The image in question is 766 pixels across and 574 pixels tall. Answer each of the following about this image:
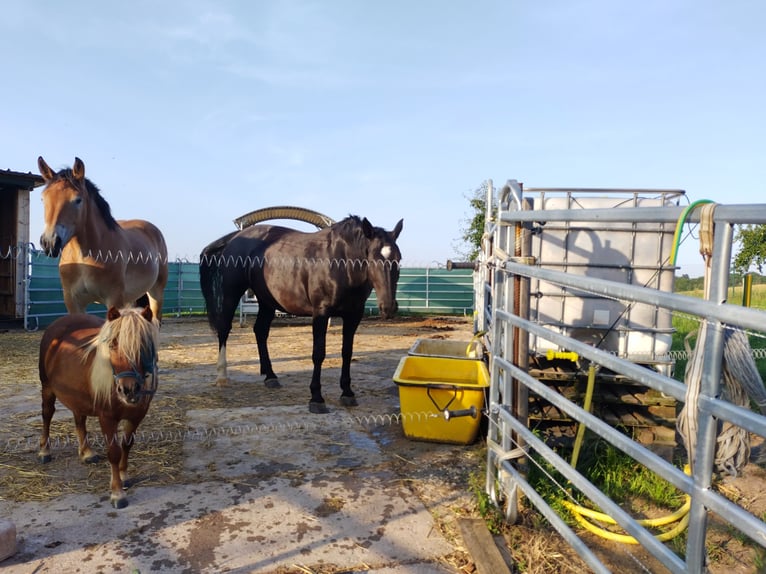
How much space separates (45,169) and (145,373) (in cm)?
298

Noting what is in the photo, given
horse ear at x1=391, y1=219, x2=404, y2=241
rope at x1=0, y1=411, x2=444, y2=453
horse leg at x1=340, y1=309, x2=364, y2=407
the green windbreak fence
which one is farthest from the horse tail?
the green windbreak fence

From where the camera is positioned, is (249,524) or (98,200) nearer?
(249,524)

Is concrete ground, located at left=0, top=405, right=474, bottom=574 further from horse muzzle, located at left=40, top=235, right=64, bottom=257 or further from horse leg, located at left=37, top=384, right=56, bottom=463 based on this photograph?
horse muzzle, located at left=40, top=235, right=64, bottom=257

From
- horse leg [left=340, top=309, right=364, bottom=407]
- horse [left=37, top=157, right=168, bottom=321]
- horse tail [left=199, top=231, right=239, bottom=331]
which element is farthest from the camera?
horse tail [left=199, top=231, right=239, bottom=331]

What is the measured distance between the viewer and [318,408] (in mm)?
4637

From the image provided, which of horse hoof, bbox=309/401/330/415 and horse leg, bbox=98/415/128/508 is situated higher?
horse leg, bbox=98/415/128/508

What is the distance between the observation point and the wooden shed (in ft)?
33.0

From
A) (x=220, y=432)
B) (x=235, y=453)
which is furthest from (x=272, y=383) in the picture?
(x=235, y=453)

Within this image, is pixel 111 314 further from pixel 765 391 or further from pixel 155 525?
pixel 765 391

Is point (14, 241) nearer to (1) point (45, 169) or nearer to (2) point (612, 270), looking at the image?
(1) point (45, 169)

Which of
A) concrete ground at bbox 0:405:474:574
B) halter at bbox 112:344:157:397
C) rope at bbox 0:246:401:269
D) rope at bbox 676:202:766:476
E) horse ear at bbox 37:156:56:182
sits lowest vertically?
concrete ground at bbox 0:405:474:574

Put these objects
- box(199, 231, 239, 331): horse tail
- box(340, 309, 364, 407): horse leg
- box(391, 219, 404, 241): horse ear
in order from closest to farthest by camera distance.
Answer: box(391, 219, 404, 241): horse ear < box(340, 309, 364, 407): horse leg < box(199, 231, 239, 331): horse tail

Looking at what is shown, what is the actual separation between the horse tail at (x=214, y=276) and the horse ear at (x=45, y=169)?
6.72 feet

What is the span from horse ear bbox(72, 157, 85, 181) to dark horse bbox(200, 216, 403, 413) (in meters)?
1.84
